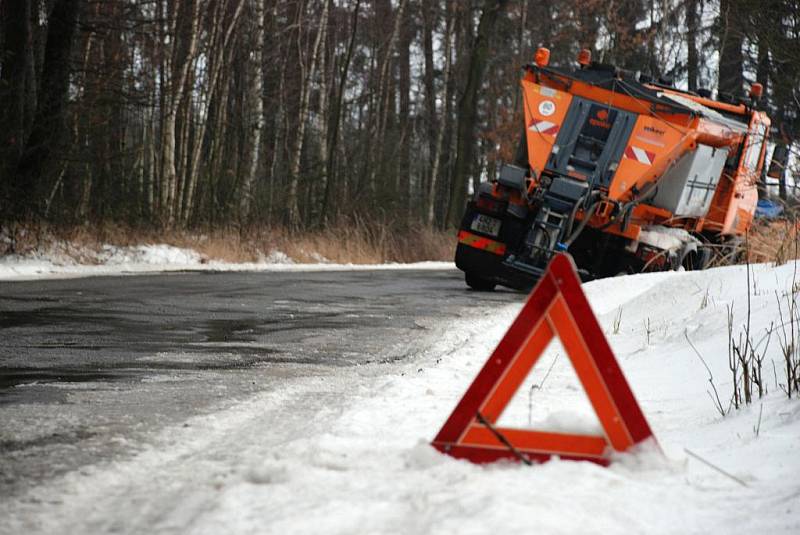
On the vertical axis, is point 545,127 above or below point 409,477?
above

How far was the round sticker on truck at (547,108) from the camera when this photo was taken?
1528 cm

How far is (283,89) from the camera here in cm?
3522

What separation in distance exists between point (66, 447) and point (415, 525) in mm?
1843

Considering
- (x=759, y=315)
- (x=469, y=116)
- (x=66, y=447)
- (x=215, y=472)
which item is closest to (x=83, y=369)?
(x=66, y=447)

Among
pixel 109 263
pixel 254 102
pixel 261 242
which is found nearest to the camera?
pixel 109 263

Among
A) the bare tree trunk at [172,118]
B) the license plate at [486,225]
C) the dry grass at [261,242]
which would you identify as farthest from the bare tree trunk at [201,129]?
the license plate at [486,225]

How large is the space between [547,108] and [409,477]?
12.2m

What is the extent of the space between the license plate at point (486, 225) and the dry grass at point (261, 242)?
6.64m

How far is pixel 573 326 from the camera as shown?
3865 millimetres

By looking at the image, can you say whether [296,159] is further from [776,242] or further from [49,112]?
[776,242]

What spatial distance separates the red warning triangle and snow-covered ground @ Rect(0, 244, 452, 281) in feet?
37.0

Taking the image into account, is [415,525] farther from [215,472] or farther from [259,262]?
[259,262]

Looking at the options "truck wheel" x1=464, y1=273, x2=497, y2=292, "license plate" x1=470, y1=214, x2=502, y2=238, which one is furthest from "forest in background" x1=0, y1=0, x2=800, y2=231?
"truck wheel" x1=464, y1=273, x2=497, y2=292

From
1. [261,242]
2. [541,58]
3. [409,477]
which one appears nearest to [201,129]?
[261,242]
